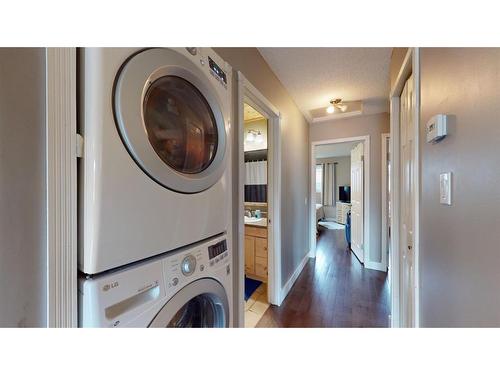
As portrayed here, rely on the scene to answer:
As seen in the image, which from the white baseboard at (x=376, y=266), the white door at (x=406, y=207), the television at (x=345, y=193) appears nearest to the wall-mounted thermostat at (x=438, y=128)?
the white door at (x=406, y=207)

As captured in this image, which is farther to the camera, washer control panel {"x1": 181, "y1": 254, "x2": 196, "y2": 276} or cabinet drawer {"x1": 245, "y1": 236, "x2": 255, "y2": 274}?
cabinet drawer {"x1": 245, "y1": 236, "x2": 255, "y2": 274}

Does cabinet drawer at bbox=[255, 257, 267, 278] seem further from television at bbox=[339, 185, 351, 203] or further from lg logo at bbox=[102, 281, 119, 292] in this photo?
television at bbox=[339, 185, 351, 203]

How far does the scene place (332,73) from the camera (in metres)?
1.83

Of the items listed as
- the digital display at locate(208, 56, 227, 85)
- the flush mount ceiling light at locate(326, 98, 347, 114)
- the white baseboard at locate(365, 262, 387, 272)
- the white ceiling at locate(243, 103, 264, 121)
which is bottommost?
the white baseboard at locate(365, 262, 387, 272)

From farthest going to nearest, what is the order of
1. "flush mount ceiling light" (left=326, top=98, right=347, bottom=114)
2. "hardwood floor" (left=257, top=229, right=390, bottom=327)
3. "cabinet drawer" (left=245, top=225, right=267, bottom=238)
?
"flush mount ceiling light" (left=326, top=98, right=347, bottom=114) < "cabinet drawer" (left=245, top=225, right=267, bottom=238) < "hardwood floor" (left=257, top=229, right=390, bottom=327)

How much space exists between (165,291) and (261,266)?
1.89m

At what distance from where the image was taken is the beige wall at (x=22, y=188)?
0.39 m

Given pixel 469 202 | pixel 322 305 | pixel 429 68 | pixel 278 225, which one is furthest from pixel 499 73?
pixel 322 305

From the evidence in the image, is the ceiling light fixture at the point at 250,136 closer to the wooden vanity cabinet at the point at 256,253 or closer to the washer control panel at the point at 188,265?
the wooden vanity cabinet at the point at 256,253

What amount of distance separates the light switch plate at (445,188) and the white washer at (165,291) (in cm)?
88

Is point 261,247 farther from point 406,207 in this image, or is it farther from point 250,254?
point 406,207

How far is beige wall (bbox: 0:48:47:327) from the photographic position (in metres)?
0.39

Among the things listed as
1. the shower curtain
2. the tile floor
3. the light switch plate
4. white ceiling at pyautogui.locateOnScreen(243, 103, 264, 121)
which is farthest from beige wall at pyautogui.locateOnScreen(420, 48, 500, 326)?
the shower curtain

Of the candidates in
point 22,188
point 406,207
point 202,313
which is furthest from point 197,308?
point 406,207
